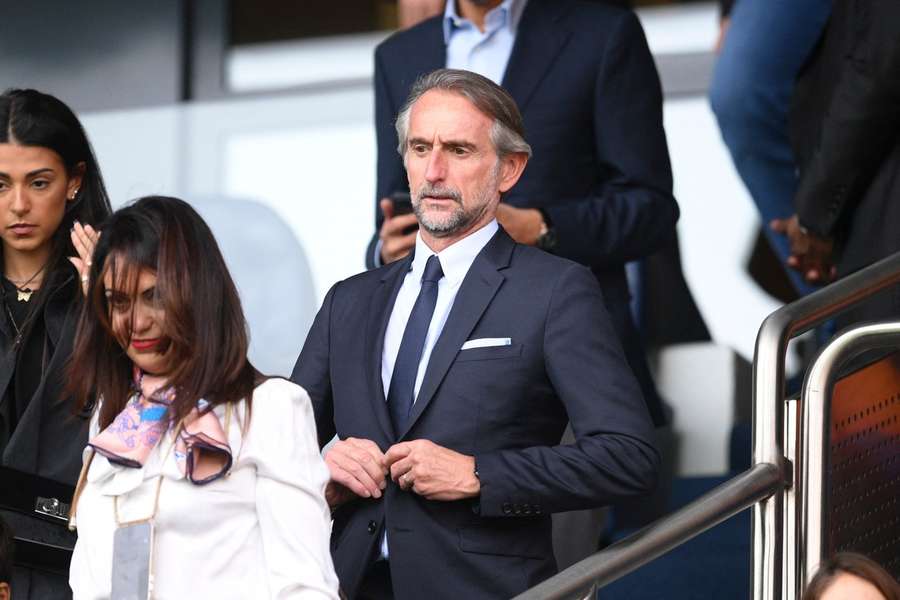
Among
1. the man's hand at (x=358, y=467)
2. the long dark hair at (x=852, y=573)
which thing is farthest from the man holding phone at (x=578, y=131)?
the long dark hair at (x=852, y=573)

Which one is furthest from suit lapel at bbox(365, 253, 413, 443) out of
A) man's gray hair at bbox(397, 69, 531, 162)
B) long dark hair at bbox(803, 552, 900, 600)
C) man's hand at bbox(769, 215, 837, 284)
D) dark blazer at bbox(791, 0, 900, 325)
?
man's hand at bbox(769, 215, 837, 284)

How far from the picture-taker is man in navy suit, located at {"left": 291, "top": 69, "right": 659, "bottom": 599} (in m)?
3.52

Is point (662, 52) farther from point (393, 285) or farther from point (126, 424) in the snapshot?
point (126, 424)

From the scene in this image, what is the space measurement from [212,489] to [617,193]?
1883 mm

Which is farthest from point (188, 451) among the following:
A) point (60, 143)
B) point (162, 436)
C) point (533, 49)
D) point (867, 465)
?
point (533, 49)

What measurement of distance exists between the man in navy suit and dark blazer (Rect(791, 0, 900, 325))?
3.43ft

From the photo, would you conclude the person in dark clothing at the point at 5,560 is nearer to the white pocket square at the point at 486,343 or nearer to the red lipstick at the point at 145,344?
the red lipstick at the point at 145,344

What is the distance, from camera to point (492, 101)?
3.86m

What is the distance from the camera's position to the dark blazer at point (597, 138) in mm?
4660

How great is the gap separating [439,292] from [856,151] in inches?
51.8

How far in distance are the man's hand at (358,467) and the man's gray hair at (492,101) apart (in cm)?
69

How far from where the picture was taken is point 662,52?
6.98 m

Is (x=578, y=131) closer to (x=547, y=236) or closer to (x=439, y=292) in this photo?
(x=547, y=236)

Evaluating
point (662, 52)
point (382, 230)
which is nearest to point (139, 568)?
point (382, 230)
